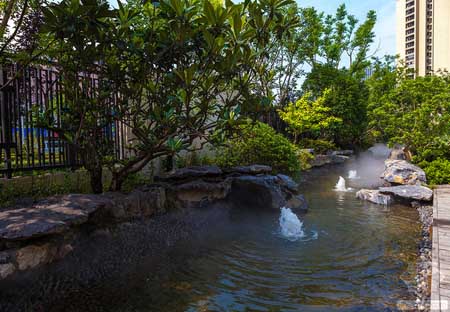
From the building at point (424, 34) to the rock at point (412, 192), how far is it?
21065 mm

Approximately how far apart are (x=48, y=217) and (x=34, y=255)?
0.44 m

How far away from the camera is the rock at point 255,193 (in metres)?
7.38

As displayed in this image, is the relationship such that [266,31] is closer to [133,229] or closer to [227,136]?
[227,136]

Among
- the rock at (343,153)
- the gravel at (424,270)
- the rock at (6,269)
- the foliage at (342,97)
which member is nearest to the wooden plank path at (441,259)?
the gravel at (424,270)

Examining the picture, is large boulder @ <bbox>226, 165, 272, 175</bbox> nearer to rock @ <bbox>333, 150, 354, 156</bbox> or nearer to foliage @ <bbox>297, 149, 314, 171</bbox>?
foliage @ <bbox>297, 149, 314, 171</bbox>

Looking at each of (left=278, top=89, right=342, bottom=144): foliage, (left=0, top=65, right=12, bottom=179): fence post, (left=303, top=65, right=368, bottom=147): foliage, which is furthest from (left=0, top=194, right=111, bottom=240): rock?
(left=303, top=65, right=368, bottom=147): foliage

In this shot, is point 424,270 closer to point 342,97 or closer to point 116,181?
point 116,181

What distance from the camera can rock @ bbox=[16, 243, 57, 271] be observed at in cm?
321

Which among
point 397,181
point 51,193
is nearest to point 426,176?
point 397,181

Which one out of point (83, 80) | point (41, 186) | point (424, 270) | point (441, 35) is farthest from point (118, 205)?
point (441, 35)

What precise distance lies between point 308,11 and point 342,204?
48.9 feet

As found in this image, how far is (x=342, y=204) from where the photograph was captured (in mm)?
8727

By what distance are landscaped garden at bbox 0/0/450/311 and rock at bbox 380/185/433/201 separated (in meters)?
0.09

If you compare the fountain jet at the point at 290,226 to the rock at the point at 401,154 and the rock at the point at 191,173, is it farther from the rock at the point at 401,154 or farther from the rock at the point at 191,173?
the rock at the point at 401,154
